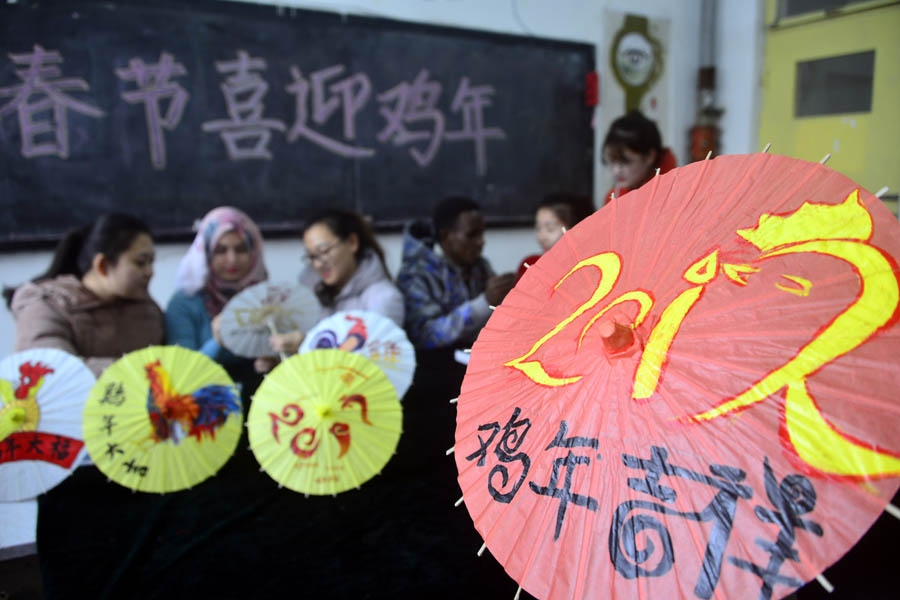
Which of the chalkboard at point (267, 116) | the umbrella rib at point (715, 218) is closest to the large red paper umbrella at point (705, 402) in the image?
the umbrella rib at point (715, 218)

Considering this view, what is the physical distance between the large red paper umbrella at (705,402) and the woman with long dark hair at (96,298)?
6.45ft

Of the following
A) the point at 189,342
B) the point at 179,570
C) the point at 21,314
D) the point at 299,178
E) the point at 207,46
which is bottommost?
the point at 179,570

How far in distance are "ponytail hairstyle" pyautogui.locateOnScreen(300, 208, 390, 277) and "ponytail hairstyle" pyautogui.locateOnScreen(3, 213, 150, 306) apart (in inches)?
29.3

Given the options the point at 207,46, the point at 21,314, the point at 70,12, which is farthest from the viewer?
the point at 207,46

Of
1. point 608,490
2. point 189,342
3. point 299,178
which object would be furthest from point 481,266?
point 608,490

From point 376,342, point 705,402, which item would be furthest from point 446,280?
point 705,402

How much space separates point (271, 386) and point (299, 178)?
5.83 ft

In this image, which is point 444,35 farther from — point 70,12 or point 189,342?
point 189,342

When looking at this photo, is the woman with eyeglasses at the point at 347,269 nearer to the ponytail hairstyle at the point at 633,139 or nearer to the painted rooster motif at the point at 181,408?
the painted rooster motif at the point at 181,408

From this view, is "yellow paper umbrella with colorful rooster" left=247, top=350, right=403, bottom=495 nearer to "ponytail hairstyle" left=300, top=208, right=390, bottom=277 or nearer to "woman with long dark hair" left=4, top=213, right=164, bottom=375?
"woman with long dark hair" left=4, top=213, right=164, bottom=375

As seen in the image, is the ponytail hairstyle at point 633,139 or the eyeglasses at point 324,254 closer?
the ponytail hairstyle at point 633,139

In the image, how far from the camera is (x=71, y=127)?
2852 millimetres

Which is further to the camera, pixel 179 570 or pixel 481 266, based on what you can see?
pixel 481 266

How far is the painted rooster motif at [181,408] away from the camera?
191cm
